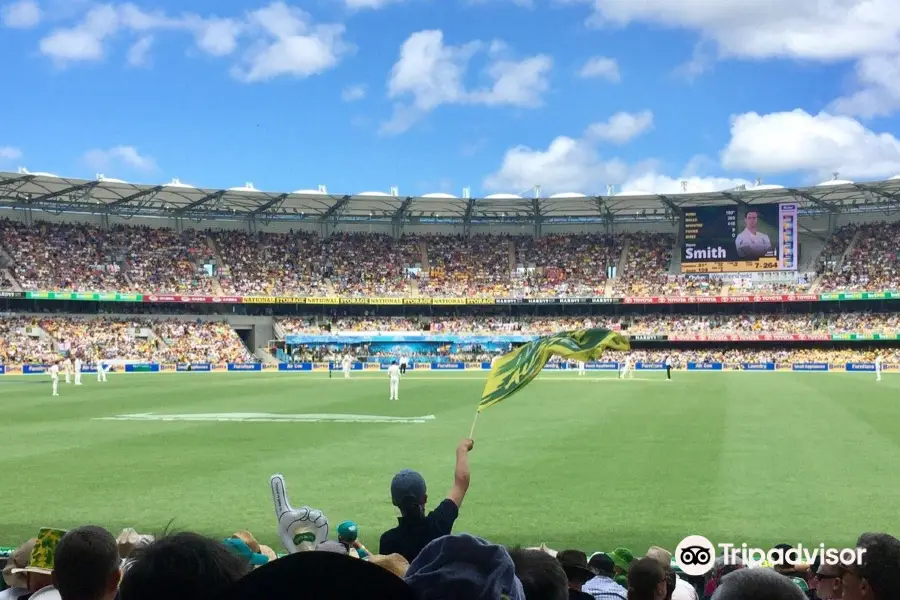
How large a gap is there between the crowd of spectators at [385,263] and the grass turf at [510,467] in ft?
127

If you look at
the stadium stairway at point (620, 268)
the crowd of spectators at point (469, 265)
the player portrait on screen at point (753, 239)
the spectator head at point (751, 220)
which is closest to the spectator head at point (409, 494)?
the player portrait on screen at point (753, 239)

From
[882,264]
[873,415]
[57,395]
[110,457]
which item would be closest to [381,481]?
[110,457]

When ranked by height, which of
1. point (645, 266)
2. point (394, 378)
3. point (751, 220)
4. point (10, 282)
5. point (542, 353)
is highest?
point (751, 220)

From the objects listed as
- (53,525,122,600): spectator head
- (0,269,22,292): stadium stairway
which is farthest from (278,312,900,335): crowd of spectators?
(53,525,122,600): spectator head

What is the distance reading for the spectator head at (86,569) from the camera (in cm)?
315

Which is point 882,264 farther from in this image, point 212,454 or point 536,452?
point 212,454

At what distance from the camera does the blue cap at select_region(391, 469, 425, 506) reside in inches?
211

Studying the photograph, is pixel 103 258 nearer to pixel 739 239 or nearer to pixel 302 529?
pixel 739 239

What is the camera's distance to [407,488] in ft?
17.6

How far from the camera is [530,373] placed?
227 inches

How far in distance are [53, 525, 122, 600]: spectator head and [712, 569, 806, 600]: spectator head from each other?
7.63 feet

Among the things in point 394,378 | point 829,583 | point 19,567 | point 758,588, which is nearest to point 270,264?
point 394,378

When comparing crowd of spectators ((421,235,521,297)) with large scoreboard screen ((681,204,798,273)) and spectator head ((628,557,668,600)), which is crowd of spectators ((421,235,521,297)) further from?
spectator head ((628,557,668,600))

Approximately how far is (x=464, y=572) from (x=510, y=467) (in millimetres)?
14227
